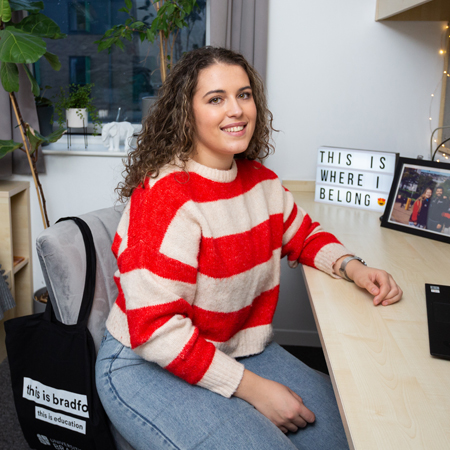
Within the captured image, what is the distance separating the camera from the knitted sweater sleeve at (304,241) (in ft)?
4.21

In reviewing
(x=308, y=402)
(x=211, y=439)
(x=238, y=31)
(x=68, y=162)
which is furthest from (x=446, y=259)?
(x=68, y=162)

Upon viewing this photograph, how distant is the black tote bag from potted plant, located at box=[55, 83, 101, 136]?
1.15 metres

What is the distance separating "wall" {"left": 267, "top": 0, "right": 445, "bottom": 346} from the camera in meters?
2.01

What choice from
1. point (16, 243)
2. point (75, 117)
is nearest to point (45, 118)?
point (75, 117)

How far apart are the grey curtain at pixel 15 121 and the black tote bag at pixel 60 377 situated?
3.51 feet

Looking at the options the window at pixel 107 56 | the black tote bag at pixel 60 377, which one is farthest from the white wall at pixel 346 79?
the black tote bag at pixel 60 377

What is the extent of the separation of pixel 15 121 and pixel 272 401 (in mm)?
1626

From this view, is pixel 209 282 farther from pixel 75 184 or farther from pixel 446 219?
pixel 75 184

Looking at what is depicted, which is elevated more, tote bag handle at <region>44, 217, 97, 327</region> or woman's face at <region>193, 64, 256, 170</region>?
woman's face at <region>193, 64, 256, 170</region>

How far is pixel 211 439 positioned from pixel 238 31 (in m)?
1.60

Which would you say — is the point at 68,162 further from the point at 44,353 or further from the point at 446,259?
the point at 446,259

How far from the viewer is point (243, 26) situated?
196cm

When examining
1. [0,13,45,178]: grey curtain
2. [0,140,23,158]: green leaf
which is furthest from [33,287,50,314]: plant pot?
[0,140,23,158]: green leaf

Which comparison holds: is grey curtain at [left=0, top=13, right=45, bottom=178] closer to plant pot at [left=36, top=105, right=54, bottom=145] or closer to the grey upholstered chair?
plant pot at [left=36, top=105, right=54, bottom=145]
